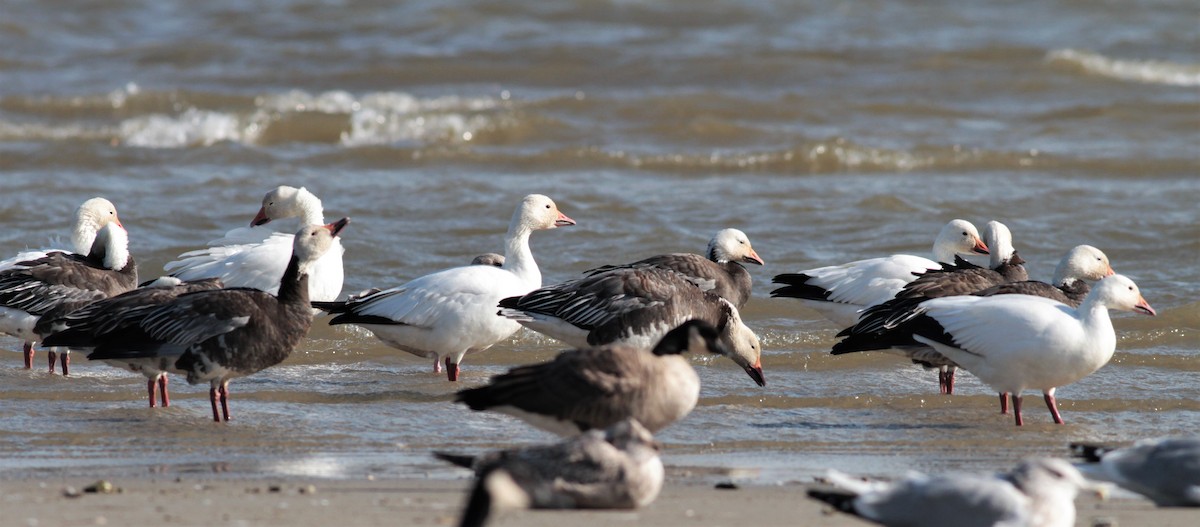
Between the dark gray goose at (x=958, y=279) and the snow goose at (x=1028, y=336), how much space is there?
0.56 m

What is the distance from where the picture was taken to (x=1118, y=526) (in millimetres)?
5926

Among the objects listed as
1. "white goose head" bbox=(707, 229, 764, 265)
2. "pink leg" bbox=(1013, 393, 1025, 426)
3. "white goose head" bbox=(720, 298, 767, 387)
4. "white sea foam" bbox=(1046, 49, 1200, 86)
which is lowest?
"pink leg" bbox=(1013, 393, 1025, 426)

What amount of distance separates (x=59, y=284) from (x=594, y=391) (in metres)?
5.19

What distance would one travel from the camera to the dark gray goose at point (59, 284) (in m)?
10.0

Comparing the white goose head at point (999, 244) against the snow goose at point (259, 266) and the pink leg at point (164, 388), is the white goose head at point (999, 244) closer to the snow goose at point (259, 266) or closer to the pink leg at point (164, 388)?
the snow goose at point (259, 266)

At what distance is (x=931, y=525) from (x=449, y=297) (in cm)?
511

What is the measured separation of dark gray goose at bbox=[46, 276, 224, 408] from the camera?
8.66 meters

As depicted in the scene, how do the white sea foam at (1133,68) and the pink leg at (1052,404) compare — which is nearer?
the pink leg at (1052,404)

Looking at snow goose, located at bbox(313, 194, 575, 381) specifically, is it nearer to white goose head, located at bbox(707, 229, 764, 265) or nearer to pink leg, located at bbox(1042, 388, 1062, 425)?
white goose head, located at bbox(707, 229, 764, 265)

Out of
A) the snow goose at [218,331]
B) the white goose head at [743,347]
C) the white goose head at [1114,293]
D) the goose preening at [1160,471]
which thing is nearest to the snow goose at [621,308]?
the white goose head at [743,347]

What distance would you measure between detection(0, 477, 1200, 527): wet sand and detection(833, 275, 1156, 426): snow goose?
73.5 inches

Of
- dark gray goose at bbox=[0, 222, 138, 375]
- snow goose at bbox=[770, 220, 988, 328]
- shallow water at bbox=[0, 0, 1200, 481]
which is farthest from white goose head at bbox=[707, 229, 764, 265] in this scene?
dark gray goose at bbox=[0, 222, 138, 375]

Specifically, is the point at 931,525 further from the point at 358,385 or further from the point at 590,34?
the point at 590,34

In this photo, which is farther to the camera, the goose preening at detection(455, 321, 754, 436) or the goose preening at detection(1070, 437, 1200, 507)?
the goose preening at detection(455, 321, 754, 436)
